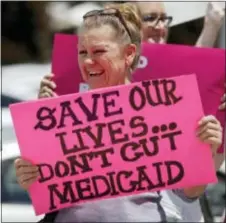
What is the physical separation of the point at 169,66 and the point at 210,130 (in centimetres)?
124

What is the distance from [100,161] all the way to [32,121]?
10.5 inches

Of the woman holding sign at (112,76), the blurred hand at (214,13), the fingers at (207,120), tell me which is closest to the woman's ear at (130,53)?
the woman holding sign at (112,76)

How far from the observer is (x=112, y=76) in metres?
3.68

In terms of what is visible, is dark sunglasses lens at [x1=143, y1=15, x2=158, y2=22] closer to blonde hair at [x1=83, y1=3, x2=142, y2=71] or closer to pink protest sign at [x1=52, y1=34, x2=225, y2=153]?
pink protest sign at [x1=52, y1=34, x2=225, y2=153]

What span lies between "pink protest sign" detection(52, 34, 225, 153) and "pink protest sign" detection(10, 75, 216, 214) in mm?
908

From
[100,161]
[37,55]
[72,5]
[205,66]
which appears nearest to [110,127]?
[100,161]

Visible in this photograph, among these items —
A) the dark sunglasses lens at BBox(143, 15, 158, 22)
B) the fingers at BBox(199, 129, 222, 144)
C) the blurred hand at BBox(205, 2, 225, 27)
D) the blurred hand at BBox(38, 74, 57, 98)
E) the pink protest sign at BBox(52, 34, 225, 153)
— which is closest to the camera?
the fingers at BBox(199, 129, 222, 144)

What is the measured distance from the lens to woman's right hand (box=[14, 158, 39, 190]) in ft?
11.8

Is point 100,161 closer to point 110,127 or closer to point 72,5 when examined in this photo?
point 110,127

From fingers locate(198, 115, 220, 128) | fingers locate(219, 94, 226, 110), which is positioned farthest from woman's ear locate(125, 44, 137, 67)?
fingers locate(219, 94, 226, 110)

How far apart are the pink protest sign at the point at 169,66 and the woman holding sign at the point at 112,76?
30.5 inches

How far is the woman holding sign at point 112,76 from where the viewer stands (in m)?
3.61

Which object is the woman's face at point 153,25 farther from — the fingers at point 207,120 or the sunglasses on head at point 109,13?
the fingers at point 207,120

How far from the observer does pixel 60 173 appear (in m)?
3.64
